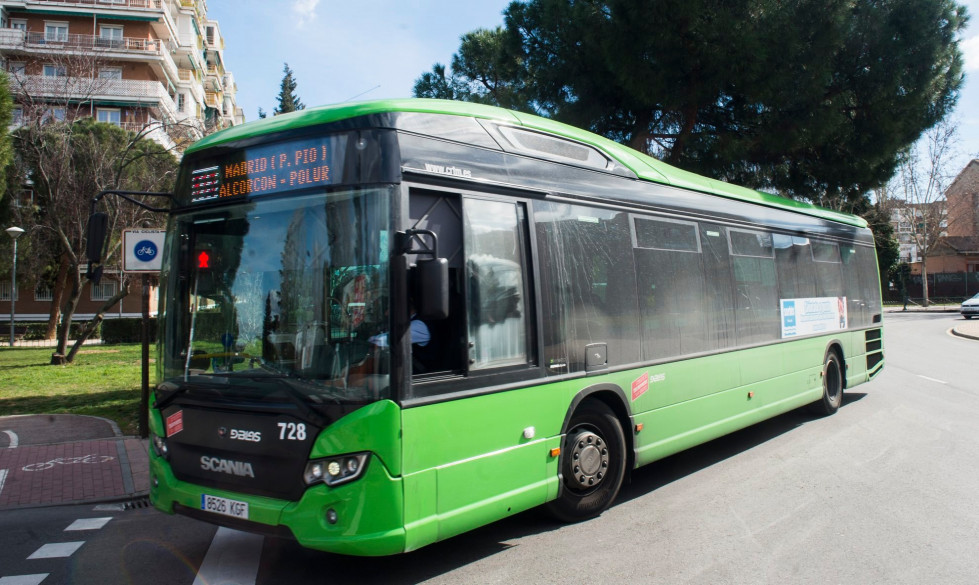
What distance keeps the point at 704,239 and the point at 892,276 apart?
175 feet

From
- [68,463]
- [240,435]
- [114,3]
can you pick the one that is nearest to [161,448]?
[240,435]

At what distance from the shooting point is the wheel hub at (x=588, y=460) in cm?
546

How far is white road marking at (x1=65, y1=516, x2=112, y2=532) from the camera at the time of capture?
19.6 feet

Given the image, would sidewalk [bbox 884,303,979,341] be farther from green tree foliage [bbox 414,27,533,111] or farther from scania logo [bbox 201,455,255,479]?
scania logo [bbox 201,455,255,479]

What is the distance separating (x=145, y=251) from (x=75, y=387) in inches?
302

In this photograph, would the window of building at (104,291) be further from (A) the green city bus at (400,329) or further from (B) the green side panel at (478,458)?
(B) the green side panel at (478,458)

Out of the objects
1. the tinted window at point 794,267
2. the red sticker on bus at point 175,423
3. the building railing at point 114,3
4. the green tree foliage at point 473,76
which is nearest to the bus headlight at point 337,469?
the red sticker on bus at point 175,423

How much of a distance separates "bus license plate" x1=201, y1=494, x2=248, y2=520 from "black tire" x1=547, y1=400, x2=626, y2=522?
2265 mm

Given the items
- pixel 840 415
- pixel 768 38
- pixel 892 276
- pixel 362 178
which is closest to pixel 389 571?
pixel 362 178

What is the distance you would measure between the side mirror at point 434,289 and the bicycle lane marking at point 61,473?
4.81 metres

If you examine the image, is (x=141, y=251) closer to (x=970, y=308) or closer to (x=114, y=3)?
(x=970, y=308)

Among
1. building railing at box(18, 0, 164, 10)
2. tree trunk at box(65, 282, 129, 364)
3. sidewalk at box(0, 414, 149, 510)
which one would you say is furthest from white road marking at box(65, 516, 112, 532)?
building railing at box(18, 0, 164, 10)

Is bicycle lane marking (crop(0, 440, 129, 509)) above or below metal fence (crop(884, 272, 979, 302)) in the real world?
below

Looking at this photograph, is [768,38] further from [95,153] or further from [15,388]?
[95,153]
